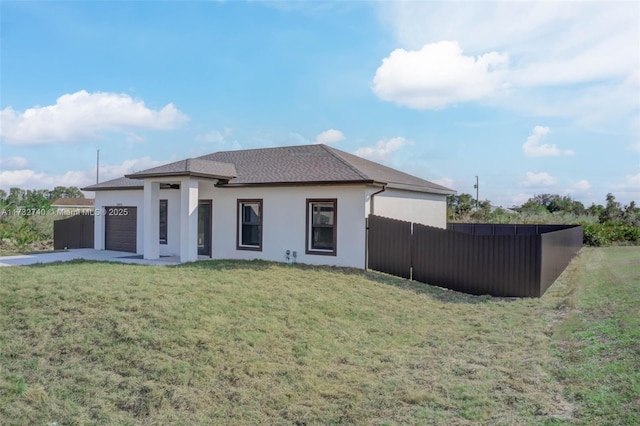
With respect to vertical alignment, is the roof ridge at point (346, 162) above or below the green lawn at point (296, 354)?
above

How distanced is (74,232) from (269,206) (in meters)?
11.6

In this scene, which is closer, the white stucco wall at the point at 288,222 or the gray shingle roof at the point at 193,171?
the white stucco wall at the point at 288,222

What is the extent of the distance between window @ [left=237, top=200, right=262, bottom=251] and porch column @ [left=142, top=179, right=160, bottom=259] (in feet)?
9.58

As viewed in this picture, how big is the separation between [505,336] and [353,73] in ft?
33.3

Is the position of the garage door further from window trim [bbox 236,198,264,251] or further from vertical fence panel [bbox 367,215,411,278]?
vertical fence panel [bbox 367,215,411,278]

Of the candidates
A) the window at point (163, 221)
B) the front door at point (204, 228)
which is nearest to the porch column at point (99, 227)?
the window at point (163, 221)

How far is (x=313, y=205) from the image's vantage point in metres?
13.6

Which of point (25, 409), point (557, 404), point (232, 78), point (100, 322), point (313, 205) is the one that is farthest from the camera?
point (232, 78)

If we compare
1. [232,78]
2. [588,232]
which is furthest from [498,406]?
[588,232]

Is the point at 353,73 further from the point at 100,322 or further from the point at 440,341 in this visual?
the point at 100,322

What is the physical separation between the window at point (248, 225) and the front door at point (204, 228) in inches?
53.0

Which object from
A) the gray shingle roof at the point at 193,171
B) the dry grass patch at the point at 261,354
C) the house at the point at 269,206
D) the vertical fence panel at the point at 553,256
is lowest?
the dry grass patch at the point at 261,354

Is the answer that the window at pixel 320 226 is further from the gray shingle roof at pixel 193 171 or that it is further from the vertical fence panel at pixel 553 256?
the vertical fence panel at pixel 553 256

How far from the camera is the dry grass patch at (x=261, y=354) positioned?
190 inches
